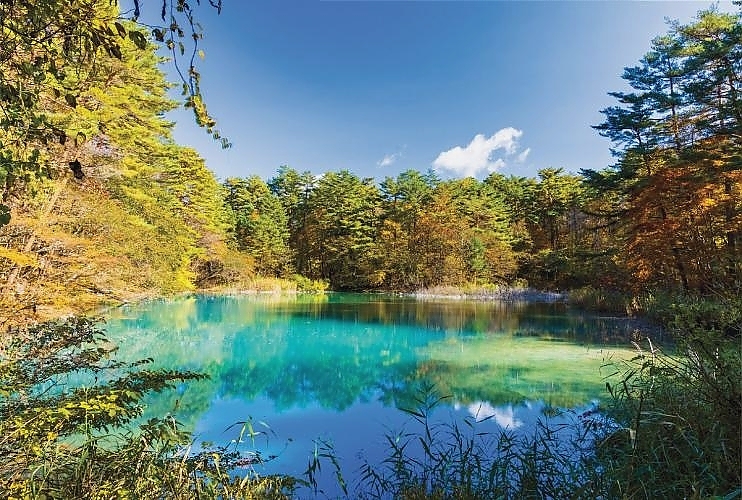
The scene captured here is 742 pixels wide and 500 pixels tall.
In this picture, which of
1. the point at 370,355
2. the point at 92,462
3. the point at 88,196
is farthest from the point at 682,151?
the point at 88,196

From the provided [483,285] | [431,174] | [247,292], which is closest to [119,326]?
[247,292]

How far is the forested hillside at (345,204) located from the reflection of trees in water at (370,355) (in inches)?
67.1

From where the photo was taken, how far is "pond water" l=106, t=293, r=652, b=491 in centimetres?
434

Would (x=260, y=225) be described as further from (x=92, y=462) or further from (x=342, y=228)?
(x=92, y=462)

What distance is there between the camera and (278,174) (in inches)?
1361

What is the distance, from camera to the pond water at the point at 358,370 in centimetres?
434

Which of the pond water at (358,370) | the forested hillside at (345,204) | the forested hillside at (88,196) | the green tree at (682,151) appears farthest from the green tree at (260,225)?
the green tree at (682,151)

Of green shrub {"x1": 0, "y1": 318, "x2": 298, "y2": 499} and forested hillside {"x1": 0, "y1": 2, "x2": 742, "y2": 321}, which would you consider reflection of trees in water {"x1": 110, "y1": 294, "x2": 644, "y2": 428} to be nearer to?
forested hillside {"x1": 0, "y1": 2, "x2": 742, "y2": 321}

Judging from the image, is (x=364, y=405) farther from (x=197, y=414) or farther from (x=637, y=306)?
(x=637, y=306)

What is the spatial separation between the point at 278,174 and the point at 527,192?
61.6ft

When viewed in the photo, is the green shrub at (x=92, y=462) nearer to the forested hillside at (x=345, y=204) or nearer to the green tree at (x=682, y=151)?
the forested hillside at (x=345, y=204)

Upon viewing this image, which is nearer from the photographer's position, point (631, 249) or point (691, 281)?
point (691, 281)

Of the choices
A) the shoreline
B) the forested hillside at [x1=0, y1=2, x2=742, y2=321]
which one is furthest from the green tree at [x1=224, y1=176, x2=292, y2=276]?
the shoreline

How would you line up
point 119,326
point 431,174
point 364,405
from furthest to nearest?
point 431,174 < point 119,326 < point 364,405
